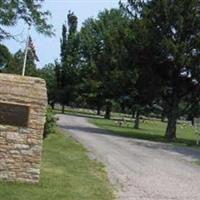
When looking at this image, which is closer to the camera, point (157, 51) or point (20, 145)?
point (20, 145)

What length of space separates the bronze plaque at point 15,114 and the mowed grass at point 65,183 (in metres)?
1.34

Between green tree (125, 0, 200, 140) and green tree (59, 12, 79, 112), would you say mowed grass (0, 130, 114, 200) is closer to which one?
green tree (125, 0, 200, 140)

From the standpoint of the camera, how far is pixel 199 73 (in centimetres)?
4400

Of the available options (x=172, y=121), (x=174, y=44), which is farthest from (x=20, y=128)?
(x=172, y=121)

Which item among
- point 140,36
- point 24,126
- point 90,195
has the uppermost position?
point 140,36

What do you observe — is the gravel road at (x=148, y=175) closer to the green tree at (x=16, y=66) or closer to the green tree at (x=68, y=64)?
the green tree at (x=16, y=66)

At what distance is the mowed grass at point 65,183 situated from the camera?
13.2 metres

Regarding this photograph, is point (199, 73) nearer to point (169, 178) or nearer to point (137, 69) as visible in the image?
point (137, 69)

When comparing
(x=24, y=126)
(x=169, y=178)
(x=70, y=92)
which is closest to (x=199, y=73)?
(x=169, y=178)

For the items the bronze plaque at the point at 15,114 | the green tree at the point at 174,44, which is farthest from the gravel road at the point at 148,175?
the green tree at the point at 174,44

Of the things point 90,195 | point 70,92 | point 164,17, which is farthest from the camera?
point 70,92

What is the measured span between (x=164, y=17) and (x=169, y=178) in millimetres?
26826

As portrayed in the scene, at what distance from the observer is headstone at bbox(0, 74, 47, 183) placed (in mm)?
14352

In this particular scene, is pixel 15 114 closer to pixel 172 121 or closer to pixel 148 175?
pixel 148 175
